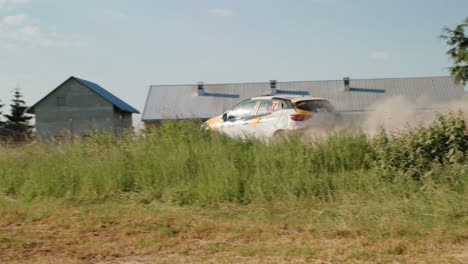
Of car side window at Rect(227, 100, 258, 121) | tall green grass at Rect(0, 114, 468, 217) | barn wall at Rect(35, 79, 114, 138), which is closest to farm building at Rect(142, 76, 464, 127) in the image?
barn wall at Rect(35, 79, 114, 138)

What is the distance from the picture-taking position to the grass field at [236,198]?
5324 millimetres

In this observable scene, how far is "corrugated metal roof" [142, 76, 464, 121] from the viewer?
4722cm

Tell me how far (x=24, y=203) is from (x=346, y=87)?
147 feet

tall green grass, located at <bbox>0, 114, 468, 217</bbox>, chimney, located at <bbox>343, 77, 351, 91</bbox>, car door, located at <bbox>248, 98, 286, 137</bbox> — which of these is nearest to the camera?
tall green grass, located at <bbox>0, 114, 468, 217</bbox>

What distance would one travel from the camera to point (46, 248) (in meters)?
5.64

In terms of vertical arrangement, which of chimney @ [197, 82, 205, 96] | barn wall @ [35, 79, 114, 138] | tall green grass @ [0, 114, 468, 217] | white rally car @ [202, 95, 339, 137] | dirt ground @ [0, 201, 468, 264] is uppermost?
chimney @ [197, 82, 205, 96]

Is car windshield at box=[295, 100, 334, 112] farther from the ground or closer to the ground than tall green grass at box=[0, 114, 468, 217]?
farther from the ground

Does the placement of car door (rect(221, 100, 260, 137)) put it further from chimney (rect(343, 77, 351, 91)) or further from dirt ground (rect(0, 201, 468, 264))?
chimney (rect(343, 77, 351, 91))

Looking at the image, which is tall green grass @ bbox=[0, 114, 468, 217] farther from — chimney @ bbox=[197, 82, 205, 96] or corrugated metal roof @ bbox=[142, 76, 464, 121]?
chimney @ bbox=[197, 82, 205, 96]

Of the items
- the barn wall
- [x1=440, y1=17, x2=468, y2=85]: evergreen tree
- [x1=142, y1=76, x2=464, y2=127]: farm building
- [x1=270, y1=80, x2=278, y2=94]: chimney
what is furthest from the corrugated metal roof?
[x1=440, y1=17, x2=468, y2=85]: evergreen tree

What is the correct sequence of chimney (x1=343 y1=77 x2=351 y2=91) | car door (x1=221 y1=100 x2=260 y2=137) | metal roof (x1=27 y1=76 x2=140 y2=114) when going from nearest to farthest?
car door (x1=221 y1=100 x2=260 y2=137) → metal roof (x1=27 y1=76 x2=140 y2=114) → chimney (x1=343 y1=77 x2=351 y2=91)

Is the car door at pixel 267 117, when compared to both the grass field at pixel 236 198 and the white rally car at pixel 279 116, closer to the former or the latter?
the white rally car at pixel 279 116

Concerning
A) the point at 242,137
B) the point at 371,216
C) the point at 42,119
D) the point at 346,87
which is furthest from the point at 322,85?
the point at 371,216

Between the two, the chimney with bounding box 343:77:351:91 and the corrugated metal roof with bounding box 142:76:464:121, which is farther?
the chimney with bounding box 343:77:351:91
